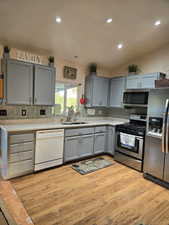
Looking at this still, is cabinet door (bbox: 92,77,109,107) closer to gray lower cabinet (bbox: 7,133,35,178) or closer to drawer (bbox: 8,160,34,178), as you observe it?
gray lower cabinet (bbox: 7,133,35,178)

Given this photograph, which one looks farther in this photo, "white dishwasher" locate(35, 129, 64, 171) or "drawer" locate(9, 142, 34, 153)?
"white dishwasher" locate(35, 129, 64, 171)

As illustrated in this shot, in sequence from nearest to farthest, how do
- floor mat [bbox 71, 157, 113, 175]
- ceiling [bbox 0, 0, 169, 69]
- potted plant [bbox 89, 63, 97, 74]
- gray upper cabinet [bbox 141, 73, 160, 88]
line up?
ceiling [bbox 0, 0, 169, 69], floor mat [bbox 71, 157, 113, 175], gray upper cabinet [bbox 141, 73, 160, 88], potted plant [bbox 89, 63, 97, 74]

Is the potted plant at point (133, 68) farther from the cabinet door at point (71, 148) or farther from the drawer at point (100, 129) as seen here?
the cabinet door at point (71, 148)

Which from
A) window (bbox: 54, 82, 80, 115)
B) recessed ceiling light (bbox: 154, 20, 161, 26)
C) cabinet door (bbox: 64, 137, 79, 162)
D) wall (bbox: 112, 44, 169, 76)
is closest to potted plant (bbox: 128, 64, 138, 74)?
wall (bbox: 112, 44, 169, 76)

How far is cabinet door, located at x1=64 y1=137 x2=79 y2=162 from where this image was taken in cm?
320

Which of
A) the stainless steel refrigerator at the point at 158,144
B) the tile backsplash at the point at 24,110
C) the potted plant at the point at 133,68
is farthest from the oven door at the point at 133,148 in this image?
the tile backsplash at the point at 24,110

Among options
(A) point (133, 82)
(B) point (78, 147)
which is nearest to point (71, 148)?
(B) point (78, 147)

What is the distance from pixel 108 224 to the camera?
173cm

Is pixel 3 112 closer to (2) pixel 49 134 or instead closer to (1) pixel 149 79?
(2) pixel 49 134

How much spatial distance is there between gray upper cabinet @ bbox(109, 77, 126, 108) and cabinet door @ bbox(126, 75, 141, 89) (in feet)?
0.45

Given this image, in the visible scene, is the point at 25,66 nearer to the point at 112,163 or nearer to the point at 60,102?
the point at 60,102

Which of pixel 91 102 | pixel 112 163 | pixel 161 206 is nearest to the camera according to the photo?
pixel 161 206

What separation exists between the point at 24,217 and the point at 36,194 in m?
0.44

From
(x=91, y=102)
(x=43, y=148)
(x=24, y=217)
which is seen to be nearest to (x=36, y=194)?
(x=24, y=217)
